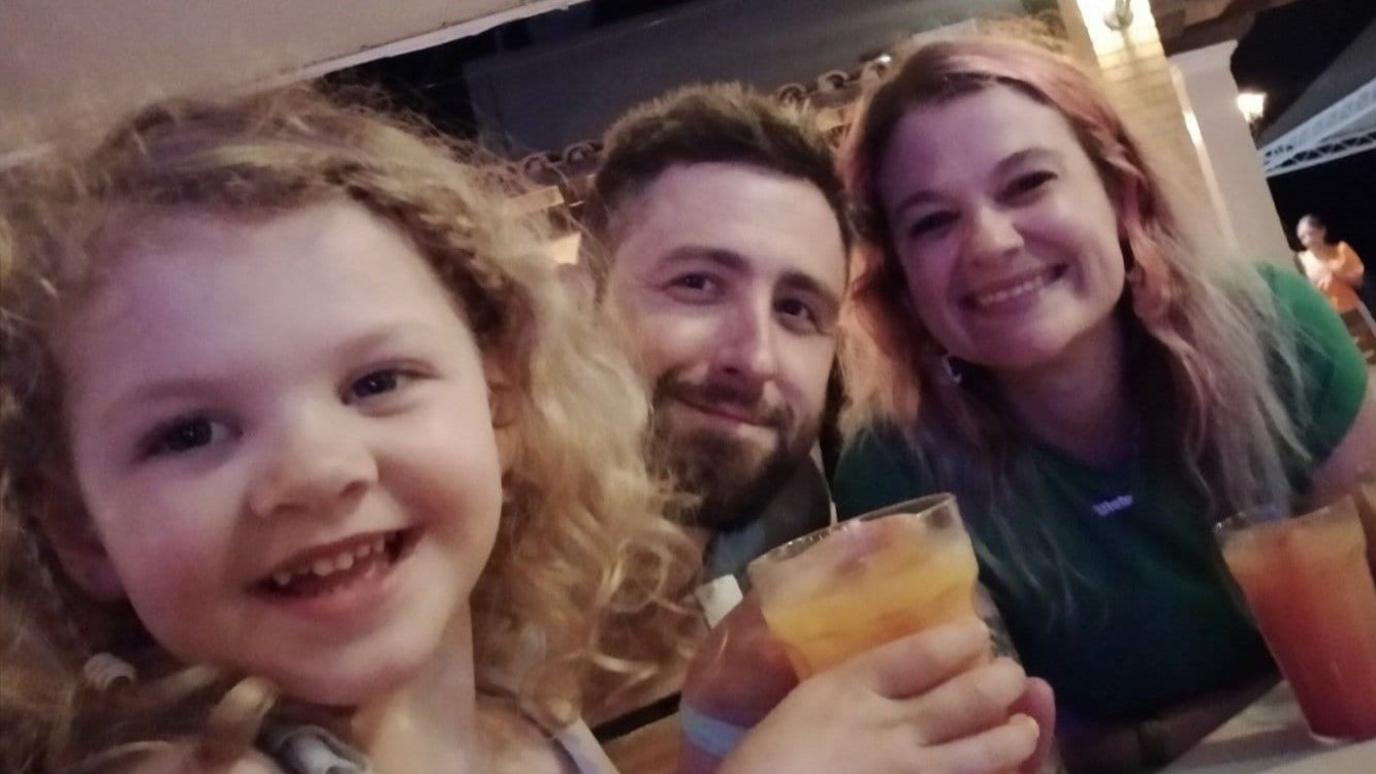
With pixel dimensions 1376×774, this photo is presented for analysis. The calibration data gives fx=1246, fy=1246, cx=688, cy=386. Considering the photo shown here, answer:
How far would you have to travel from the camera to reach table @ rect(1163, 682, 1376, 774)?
70 cm

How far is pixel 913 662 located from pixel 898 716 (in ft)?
0.10

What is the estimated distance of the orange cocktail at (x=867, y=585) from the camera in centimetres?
63

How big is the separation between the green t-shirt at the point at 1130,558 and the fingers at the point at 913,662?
0.13 meters

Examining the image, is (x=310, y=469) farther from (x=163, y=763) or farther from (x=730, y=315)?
(x=730, y=315)

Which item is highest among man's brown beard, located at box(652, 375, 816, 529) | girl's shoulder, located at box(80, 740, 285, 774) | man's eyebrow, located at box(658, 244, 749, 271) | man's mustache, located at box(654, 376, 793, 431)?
man's eyebrow, located at box(658, 244, 749, 271)

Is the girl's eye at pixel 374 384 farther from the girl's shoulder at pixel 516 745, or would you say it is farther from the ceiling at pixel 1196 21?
the ceiling at pixel 1196 21

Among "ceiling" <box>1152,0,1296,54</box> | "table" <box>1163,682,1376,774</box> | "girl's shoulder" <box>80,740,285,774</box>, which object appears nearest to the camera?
"girl's shoulder" <box>80,740,285,774</box>

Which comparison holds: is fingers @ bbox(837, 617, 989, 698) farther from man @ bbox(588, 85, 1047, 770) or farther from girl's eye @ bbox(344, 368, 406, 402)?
girl's eye @ bbox(344, 368, 406, 402)

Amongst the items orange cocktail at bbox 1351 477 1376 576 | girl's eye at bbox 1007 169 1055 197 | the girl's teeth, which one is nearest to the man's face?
girl's eye at bbox 1007 169 1055 197

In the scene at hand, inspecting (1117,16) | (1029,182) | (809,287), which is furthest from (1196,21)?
(809,287)

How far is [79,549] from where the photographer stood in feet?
2.04

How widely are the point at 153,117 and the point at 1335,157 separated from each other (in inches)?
29.0

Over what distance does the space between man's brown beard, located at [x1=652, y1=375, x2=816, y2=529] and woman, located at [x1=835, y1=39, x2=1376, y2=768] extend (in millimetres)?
55

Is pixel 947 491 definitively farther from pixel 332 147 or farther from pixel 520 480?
pixel 332 147
